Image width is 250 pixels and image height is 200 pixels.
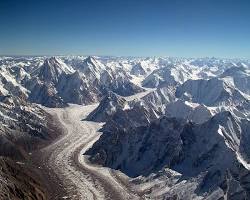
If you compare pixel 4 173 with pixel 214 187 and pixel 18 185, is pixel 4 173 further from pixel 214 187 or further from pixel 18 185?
pixel 214 187

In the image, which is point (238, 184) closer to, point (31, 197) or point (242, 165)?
point (242, 165)

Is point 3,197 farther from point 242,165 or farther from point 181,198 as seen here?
point 242,165

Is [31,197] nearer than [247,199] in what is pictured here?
No

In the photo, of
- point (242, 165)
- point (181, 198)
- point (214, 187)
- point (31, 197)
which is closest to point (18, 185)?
point (31, 197)

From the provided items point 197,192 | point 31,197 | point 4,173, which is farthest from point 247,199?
point 4,173

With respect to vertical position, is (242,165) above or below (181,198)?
above

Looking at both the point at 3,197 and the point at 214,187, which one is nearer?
the point at 3,197

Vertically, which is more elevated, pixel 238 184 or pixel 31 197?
pixel 238 184

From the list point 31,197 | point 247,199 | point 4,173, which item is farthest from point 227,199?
point 4,173
